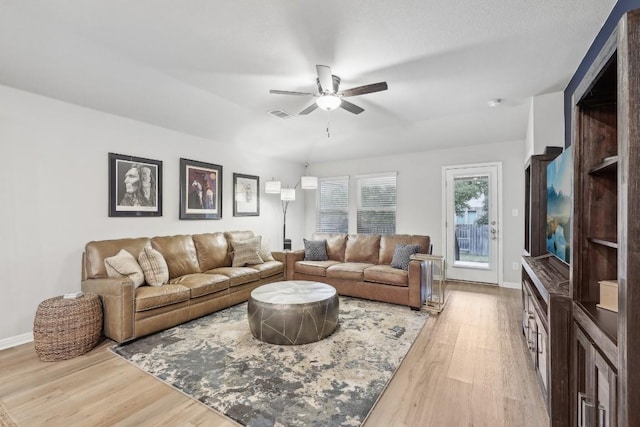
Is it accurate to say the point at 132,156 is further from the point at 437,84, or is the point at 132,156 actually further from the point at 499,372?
the point at 499,372

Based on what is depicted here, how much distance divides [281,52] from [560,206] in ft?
8.95

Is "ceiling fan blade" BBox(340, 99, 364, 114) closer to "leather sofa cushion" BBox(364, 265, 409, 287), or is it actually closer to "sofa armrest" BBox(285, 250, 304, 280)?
"leather sofa cushion" BBox(364, 265, 409, 287)

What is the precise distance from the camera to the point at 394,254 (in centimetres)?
424

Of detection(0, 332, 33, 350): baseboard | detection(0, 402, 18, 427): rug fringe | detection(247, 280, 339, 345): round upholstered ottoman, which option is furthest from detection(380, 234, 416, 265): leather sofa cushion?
detection(0, 332, 33, 350): baseboard

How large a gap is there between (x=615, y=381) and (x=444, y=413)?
1.13m

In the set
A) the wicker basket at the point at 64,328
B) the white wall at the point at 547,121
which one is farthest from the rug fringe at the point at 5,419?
the white wall at the point at 547,121

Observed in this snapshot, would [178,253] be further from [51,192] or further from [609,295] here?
[609,295]

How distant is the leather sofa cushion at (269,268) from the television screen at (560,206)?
349 centimetres

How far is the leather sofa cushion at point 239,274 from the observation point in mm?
3825

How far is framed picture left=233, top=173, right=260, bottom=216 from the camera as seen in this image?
5188 millimetres

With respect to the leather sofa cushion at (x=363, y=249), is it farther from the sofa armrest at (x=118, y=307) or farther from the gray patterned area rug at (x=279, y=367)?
the sofa armrest at (x=118, y=307)

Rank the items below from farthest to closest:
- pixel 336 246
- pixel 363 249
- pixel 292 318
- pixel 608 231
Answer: pixel 336 246 → pixel 363 249 → pixel 292 318 → pixel 608 231

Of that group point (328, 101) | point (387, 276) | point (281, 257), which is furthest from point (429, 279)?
point (328, 101)

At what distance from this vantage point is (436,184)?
546cm
